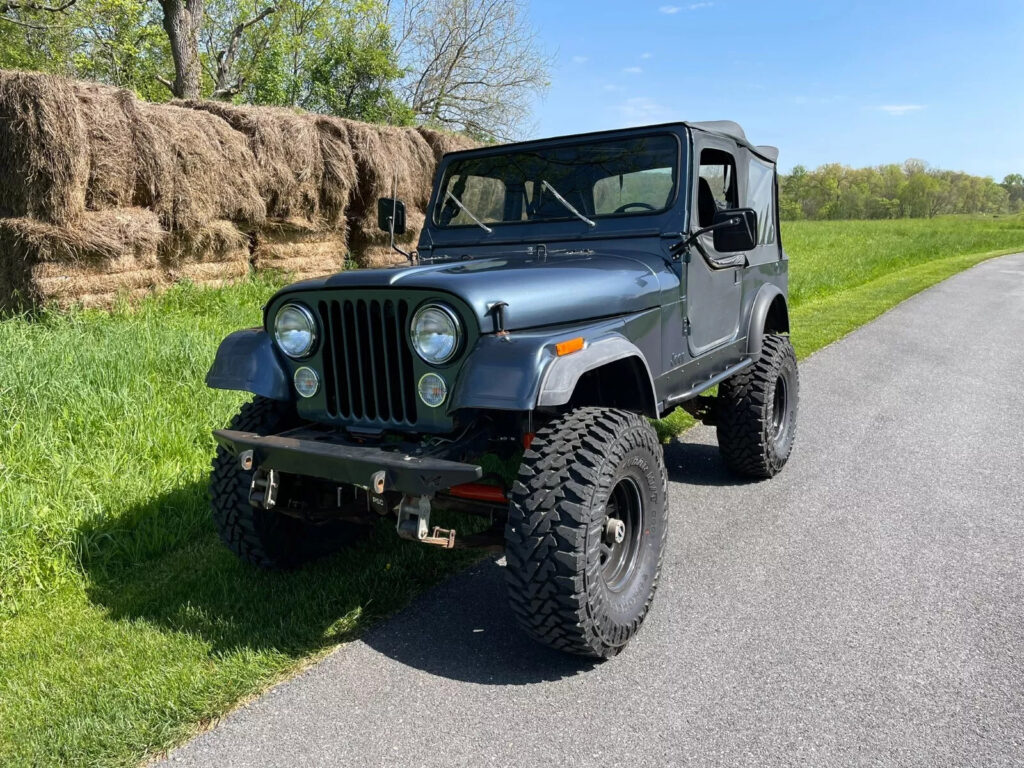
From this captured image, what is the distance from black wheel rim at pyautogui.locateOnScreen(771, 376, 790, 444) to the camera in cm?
509

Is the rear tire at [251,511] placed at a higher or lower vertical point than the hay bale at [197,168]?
lower

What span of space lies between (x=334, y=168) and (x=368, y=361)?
7.50 metres

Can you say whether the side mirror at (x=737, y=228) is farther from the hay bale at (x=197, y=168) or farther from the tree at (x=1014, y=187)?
the tree at (x=1014, y=187)

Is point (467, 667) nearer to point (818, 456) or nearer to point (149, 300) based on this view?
point (818, 456)

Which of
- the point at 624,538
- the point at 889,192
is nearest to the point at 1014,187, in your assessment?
the point at 889,192

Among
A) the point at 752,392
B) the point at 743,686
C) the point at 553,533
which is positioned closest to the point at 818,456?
the point at 752,392

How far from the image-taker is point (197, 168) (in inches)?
320

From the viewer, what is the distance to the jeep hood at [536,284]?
9.12ft

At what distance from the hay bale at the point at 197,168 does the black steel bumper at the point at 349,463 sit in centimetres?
562

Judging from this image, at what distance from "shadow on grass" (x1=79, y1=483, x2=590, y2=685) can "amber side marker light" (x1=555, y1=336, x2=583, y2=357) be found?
45.1 inches

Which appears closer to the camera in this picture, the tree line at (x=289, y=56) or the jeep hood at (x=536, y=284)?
the jeep hood at (x=536, y=284)

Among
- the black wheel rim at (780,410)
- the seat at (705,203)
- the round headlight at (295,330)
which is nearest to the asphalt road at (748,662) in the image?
the black wheel rim at (780,410)

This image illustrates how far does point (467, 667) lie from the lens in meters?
2.87

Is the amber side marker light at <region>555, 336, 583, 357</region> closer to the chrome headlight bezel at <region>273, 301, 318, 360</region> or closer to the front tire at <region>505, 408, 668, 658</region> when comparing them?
the front tire at <region>505, 408, 668, 658</region>
